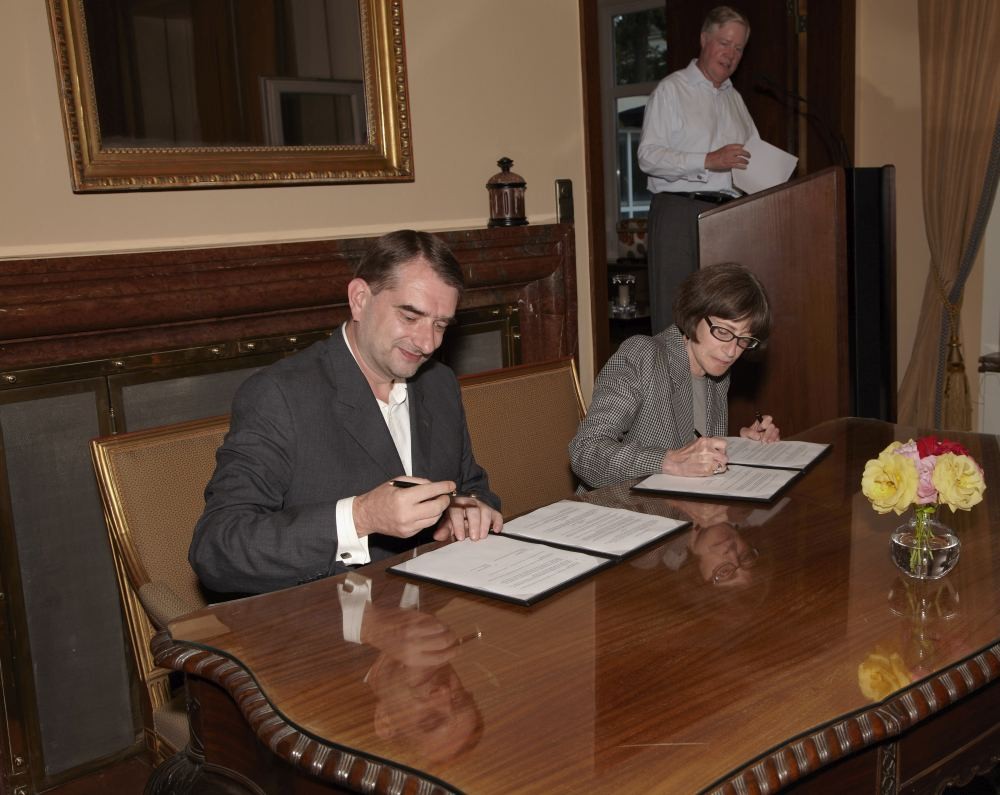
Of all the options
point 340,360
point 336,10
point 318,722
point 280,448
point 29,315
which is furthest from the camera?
point 336,10

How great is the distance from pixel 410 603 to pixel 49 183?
1708 millimetres

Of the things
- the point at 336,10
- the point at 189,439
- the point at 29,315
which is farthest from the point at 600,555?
the point at 336,10

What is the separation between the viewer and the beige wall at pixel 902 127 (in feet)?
17.7

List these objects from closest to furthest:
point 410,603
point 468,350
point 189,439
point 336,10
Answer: point 410,603
point 189,439
point 336,10
point 468,350

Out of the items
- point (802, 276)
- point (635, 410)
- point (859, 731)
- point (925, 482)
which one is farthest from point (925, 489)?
point (802, 276)

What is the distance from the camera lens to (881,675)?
1.32 m

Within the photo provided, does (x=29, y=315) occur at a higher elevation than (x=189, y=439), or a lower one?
higher

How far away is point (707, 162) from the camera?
13.4 feet

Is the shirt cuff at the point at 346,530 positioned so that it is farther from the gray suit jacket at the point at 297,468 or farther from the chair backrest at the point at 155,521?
the chair backrest at the point at 155,521

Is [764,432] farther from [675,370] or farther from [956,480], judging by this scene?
[956,480]

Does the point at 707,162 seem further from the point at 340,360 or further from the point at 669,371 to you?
the point at 340,360

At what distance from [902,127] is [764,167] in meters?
1.84

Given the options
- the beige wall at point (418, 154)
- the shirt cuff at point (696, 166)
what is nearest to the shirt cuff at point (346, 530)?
the beige wall at point (418, 154)

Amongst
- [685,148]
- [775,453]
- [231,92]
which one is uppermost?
[231,92]
